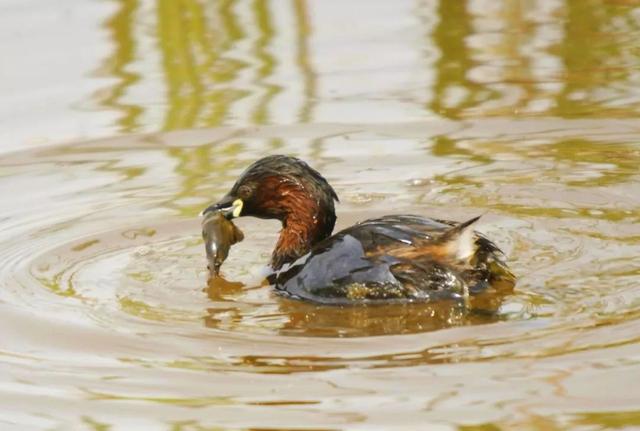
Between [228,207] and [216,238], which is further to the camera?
[228,207]

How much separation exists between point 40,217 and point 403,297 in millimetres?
2443

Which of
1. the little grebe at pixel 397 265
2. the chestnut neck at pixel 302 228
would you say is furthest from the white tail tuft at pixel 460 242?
the chestnut neck at pixel 302 228

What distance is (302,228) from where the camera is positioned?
816 centimetres

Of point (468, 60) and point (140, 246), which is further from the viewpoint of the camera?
point (468, 60)

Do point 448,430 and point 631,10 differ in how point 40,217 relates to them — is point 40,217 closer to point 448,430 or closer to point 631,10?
point 448,430

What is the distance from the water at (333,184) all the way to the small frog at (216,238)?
0.37 feet

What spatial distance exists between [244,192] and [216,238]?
1.29ft

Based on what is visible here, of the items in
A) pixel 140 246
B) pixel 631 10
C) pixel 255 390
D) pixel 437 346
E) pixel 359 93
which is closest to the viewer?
pixel 255 390

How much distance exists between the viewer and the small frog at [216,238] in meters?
7.84

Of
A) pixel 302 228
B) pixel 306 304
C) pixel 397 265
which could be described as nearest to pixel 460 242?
pixel 397 265

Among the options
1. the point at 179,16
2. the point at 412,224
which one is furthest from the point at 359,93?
the point at 412,224

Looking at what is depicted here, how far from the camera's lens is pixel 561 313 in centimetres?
694

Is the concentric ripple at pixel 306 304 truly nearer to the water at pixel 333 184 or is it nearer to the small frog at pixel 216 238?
the water at pixel 333 184

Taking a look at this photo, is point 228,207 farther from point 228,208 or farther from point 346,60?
point 346,60
